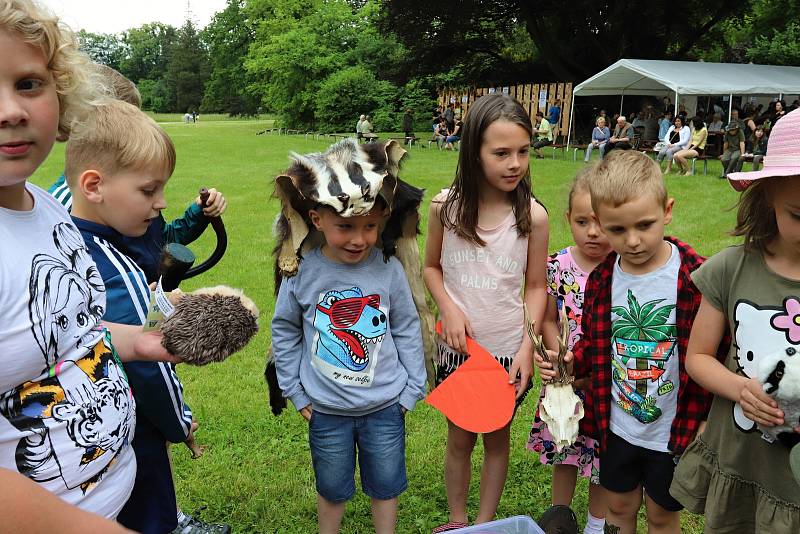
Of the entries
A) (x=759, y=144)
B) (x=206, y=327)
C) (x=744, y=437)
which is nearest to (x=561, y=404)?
(x=744, y=437)

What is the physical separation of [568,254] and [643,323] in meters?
0.64

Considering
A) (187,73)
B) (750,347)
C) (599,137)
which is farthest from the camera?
(187,73)

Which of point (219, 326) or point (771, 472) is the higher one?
point (219, 326)

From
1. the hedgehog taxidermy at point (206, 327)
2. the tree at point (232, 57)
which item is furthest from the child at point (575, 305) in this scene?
the tree at point (232, 57)

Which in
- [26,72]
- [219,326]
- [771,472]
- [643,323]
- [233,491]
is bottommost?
[233,491]

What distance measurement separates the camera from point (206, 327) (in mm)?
1621

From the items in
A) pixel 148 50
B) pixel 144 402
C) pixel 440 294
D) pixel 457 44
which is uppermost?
pixel 148 50

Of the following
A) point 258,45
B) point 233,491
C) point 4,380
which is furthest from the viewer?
point 258,45

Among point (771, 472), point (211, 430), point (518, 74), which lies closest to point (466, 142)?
point (771, 472)

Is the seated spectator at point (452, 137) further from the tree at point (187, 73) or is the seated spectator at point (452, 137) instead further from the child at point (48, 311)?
the tree at point (187, 73)

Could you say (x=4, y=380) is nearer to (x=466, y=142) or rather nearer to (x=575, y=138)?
(x=466, y=142)

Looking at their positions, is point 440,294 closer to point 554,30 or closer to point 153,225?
point 153,225

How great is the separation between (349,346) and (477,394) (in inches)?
23.3

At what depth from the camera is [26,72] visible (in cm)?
124
